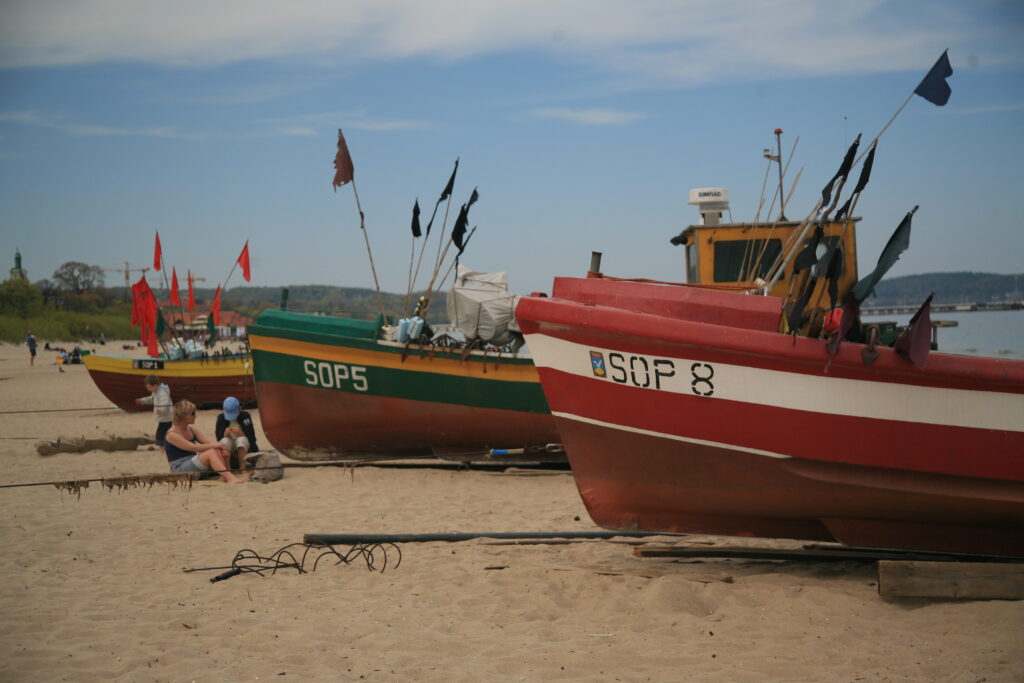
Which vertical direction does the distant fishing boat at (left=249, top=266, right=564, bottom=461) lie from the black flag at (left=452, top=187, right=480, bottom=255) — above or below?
below

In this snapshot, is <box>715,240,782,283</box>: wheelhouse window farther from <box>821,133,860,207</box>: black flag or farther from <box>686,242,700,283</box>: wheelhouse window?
<box>821,133,860,207</box>: black flag

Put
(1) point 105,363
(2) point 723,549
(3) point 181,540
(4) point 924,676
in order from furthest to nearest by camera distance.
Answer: (1) point 105,363 → (3) point 181,540 → (2) point 723,549 → (4) point 924,676

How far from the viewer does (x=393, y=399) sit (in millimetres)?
11227

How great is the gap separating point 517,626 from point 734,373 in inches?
78.6

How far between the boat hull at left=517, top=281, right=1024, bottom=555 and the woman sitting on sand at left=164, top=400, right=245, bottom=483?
16.6 ft

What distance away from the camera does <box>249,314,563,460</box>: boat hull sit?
11.1 meters

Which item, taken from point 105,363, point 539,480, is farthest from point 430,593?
point 105,363

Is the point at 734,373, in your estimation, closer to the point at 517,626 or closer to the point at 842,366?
the point at 842,366

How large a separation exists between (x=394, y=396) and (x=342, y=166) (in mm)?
3757

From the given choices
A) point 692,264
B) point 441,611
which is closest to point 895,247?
point 692,264

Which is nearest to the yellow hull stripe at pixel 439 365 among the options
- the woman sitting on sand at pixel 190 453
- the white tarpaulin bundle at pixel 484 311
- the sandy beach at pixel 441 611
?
the white tarpaulin bundle at pixel 484 311

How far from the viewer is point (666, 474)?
600 cm

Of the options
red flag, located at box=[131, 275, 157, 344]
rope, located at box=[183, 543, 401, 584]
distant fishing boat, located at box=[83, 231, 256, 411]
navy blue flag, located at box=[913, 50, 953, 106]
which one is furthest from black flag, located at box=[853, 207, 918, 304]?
red flag, located at box=[131, 275, 157, 344]

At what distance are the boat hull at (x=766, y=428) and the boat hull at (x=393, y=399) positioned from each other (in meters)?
4.90
